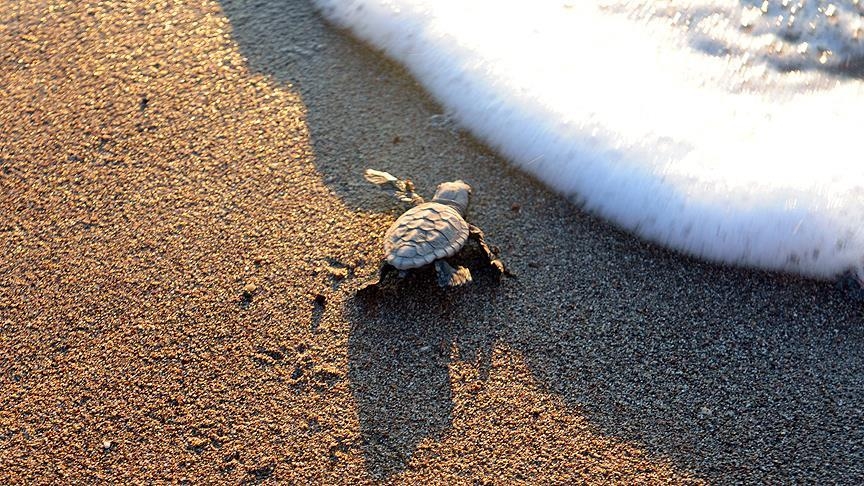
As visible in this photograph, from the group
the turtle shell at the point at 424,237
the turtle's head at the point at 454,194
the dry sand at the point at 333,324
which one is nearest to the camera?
the dry sand at the point at 333,324

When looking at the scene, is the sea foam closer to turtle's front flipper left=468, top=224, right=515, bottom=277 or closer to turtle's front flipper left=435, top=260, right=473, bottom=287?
turtle's front flipper left=468, top=224, right=515, bottom=277

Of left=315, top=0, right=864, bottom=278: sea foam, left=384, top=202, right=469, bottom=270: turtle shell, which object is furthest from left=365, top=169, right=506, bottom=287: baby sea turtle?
left=315, top=0, right=864, bottom=278: sea foam

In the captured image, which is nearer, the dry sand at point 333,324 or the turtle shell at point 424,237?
the dry sand at point 333,324

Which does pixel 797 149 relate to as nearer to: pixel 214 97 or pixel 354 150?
pixel 354 150

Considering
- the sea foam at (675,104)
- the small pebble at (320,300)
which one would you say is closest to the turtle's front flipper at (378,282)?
the small pebble at (320,300)

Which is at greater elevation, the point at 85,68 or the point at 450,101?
the point at 450,101

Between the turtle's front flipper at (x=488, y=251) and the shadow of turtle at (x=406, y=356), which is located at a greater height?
the turtle's front flipper at (x=488, y=251)

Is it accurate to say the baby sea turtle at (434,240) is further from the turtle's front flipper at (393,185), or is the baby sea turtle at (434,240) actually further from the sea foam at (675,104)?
the sea foam at (675,104)

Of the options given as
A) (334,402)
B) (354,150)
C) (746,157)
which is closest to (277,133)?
(354,150)
